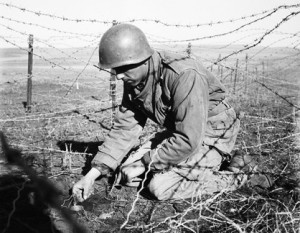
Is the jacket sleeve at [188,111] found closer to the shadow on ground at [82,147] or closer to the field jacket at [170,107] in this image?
the field jacket at [170,107]

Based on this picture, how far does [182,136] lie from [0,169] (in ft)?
7.31

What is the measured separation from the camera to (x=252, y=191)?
3281 millimetres

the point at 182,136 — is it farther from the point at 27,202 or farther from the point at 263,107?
the point at 263,107

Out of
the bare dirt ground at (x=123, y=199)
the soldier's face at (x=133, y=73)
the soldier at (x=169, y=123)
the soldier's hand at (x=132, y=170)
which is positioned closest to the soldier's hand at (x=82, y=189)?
the soldier at (x=169, y=123)

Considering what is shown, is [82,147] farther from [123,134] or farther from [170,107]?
[170,107]

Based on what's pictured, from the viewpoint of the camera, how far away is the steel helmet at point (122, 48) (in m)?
3.08

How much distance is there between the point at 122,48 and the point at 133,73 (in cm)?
26

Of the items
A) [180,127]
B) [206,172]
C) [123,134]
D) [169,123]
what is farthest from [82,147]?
[180,127]

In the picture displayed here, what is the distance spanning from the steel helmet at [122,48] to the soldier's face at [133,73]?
11 centimetres

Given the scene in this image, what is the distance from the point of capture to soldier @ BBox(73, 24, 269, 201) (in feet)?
9.69

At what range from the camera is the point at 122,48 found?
10.1 feet

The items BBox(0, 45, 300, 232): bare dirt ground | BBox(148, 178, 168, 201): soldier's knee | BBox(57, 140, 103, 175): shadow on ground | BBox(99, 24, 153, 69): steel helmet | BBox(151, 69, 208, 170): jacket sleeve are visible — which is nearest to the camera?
BBox(0, 45, 300, 232): bare dirt ground

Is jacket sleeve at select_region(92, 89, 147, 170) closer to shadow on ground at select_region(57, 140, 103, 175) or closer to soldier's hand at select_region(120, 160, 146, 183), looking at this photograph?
soldier's hand at select_region(120, 160, 146, 183)

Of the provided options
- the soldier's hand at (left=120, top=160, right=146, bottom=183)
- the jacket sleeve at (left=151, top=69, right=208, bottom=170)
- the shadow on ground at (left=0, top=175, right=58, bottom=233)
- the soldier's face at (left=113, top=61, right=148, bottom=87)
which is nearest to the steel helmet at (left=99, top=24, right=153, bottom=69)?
the soldier's face at (left=113, top=61, right=148, bottom=87)
